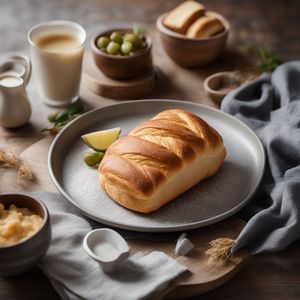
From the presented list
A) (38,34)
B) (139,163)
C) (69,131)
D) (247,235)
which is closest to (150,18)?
(38,34)

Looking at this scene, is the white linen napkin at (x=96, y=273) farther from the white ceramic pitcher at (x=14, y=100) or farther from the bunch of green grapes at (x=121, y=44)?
the bunch of green grapes at (x=121, y=44)

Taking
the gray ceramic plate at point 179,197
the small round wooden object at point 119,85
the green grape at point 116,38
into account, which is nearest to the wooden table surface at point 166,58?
the small round wooden object at point 119,85

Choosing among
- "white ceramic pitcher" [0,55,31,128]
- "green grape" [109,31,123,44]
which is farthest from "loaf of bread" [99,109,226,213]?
"green grape" [109,31,123,44]

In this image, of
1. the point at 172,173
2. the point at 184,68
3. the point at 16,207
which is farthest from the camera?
the point at 184,68

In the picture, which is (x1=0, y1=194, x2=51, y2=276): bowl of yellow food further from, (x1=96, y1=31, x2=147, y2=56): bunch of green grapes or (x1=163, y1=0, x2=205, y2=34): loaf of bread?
(x1=163, y1=0, x2=205, y2=34): loaf of bread

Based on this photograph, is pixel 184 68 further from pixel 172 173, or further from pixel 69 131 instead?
pixel 172 173
